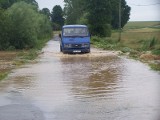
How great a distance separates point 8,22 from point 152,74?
67.1 feet

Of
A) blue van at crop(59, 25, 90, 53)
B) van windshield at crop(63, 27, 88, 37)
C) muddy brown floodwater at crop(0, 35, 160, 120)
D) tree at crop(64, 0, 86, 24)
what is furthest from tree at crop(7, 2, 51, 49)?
tree at crop(64, 0, 86, 24)

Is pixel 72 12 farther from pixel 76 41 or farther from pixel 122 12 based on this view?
pixel 76 41

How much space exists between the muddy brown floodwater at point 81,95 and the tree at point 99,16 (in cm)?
3772

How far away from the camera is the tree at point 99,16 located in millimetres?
53625

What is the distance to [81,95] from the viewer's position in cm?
1074

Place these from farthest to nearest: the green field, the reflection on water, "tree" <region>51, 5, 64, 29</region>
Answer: "tree" <region>51, 5, 64, 29</region> < the reflection on water < the green field

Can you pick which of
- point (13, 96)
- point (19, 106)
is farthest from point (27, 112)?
point (13, 96)

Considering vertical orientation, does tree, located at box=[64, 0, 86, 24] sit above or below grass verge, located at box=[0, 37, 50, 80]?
above

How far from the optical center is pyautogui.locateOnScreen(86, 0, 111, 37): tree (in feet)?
176

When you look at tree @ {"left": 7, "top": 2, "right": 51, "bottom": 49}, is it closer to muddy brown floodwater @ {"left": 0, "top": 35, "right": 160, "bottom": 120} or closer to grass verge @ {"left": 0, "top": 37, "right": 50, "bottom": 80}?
grass verge @ {"left": 0, "top": 37, "right": 50, "bottom": 80}

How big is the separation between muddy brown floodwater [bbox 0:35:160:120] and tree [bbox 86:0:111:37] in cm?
3772

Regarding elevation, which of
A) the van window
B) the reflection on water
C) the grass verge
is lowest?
the grass verge

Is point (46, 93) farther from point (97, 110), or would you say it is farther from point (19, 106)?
point (97, 110)

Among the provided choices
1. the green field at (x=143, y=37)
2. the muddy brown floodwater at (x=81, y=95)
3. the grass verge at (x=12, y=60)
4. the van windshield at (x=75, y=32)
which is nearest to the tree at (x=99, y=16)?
the green field at (x=143, y=37)
